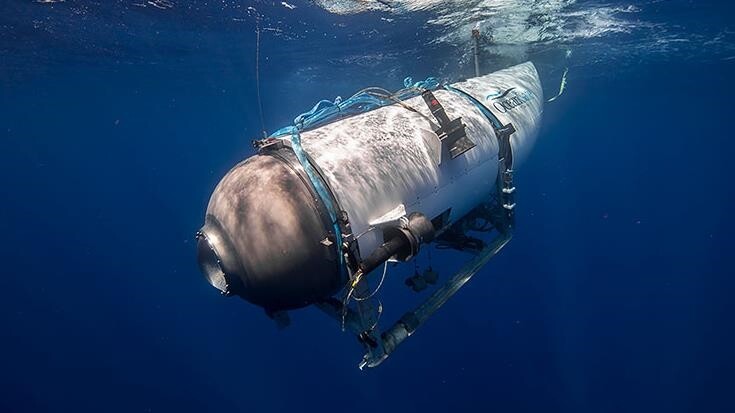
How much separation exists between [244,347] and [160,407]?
4.88m

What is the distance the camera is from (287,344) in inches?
789

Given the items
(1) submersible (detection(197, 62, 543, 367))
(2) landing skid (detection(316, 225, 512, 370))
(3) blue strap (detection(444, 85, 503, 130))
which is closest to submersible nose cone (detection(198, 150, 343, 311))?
(1) submersible (detection(197, 62, 543, 367))

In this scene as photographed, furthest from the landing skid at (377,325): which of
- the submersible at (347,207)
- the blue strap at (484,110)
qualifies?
the blue strap at (484,110)

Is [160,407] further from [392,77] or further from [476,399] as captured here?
[392,77]

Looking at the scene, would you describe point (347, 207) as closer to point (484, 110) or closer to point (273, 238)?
point (273, 238)

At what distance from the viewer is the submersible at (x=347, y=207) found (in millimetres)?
3230

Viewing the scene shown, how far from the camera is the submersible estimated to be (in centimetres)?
323

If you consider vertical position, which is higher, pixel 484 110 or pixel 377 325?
pixel 484 110

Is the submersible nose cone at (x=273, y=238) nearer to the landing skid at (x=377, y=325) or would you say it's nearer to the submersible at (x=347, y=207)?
the submersible at (x=347, y=207)

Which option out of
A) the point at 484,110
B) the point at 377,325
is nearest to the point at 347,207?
the point at 377,325

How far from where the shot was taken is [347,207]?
11.3 ft

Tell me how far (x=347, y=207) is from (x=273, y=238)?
0.69 metres

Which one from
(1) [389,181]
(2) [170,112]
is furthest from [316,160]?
(2) [170,112]

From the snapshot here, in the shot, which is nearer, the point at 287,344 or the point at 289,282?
the point at 289,282
